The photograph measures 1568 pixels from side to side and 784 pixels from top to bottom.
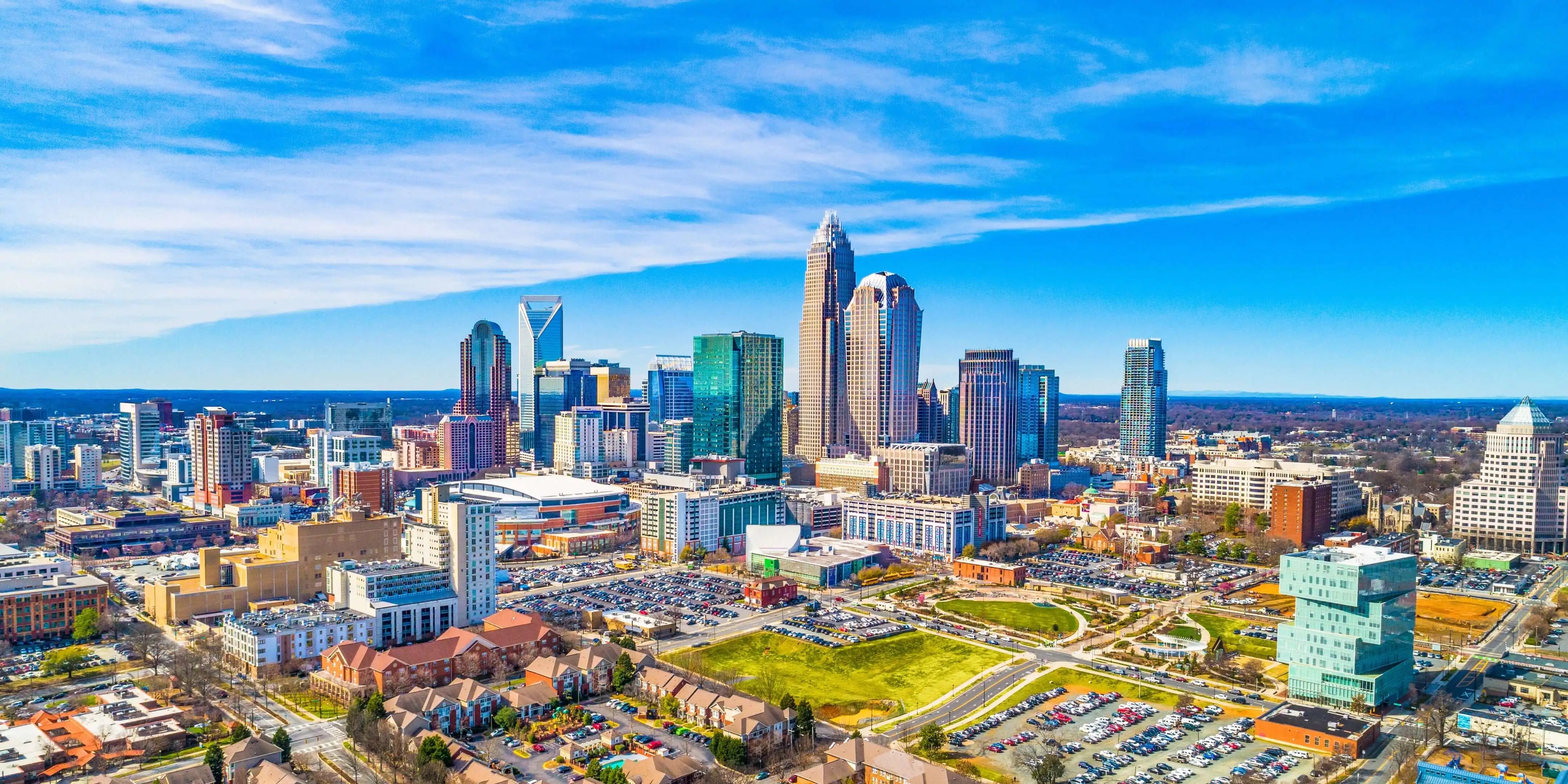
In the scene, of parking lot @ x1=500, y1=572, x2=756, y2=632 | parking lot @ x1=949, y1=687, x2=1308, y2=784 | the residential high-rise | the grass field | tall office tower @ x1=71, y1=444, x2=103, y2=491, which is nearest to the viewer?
parking lot @ x1=949, y1=687, x2=1308, y2=784

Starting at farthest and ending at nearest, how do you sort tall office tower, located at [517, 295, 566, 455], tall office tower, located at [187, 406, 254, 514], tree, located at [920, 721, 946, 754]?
tall office tower, located at [517, 295, 566, 455], tall office tower, located at [187, 406, 254, 514], tree, located at [920, 721, 946, 754]

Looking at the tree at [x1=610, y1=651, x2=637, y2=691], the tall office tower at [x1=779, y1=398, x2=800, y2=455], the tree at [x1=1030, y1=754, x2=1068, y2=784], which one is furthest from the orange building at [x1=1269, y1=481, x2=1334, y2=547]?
the tall office tower at [x1=779, y1=398, x2=800, y2=455]

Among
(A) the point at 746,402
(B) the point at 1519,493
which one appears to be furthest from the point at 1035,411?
(B) the point at 1519,493

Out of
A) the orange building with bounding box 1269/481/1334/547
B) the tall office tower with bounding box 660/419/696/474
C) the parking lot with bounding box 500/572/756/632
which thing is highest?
the tall office tower with bounding box 660/419/696/474

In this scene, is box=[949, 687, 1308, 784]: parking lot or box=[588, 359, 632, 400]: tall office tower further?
box=[588, 359, 632, 400]: tall office tower

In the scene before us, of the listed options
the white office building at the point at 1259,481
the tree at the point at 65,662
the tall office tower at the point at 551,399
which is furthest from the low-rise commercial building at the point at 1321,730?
the tall office tower at the point at 551,399

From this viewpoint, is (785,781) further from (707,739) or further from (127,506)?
(127,506)

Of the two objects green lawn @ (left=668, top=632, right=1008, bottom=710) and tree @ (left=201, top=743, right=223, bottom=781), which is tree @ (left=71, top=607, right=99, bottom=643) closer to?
tree @ (left=201, top=743, right=223, bottom=781)

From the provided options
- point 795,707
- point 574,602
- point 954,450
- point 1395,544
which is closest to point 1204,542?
point 1395,544
